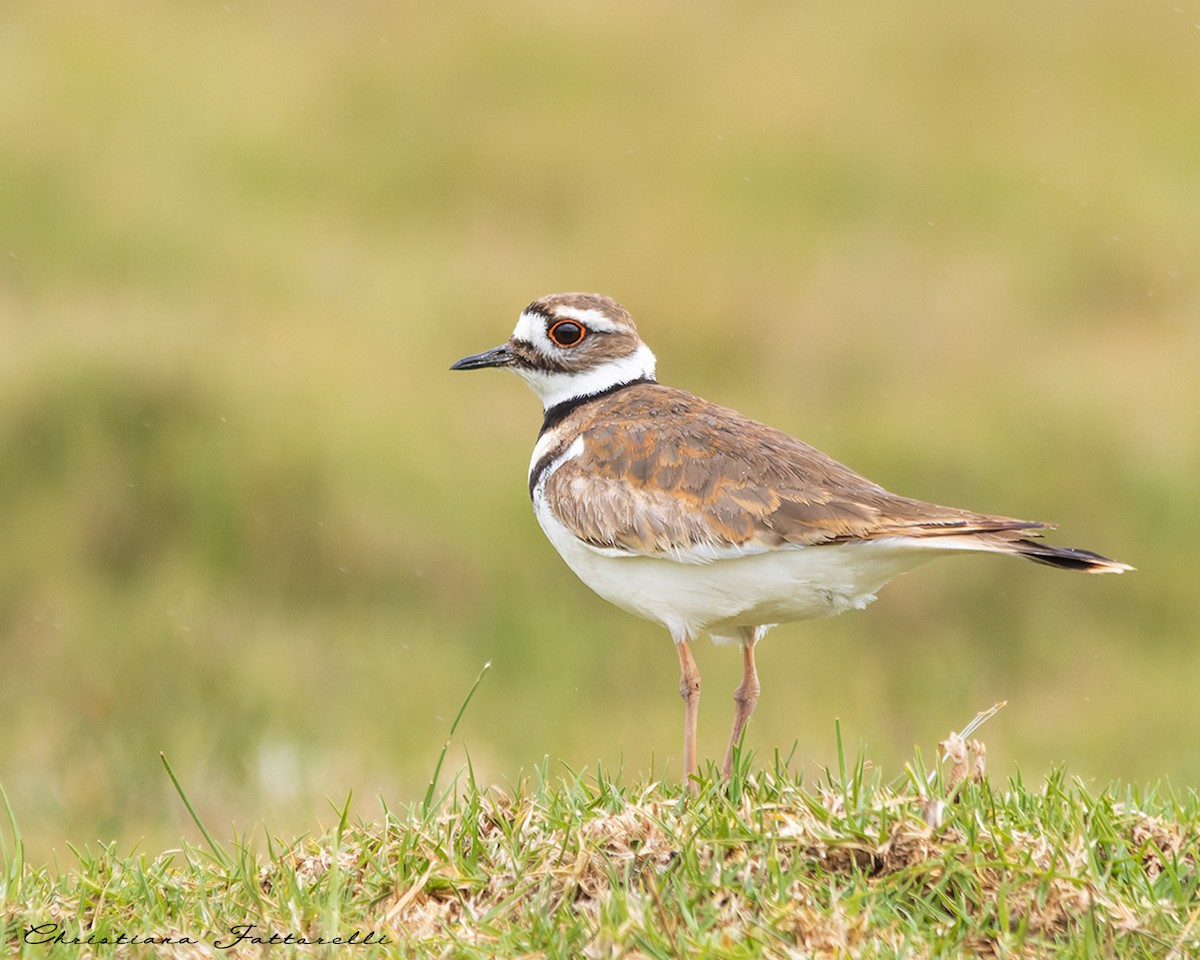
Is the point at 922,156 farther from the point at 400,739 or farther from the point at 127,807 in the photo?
the point at 127,807

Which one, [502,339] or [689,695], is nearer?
[689,695]

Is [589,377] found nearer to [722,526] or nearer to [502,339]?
[722,526]

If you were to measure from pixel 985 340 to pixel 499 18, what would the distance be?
7505 mm

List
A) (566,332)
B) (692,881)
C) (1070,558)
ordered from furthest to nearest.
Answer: (566,332) → (1070,558) → (692,881)

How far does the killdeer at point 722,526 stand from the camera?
231 inches

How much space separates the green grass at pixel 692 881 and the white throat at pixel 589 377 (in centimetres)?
220

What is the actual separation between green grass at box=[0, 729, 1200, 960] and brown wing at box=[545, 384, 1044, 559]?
0.81m

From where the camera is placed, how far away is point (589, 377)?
294 inches

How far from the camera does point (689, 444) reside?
655 centimetres

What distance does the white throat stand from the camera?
7473mm

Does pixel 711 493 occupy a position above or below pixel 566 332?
below

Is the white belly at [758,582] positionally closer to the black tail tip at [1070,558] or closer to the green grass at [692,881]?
the black tail tip at [1070,558]

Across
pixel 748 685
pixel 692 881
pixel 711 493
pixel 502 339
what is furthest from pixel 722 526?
pixel 502 339

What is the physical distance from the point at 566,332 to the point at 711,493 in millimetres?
1483
